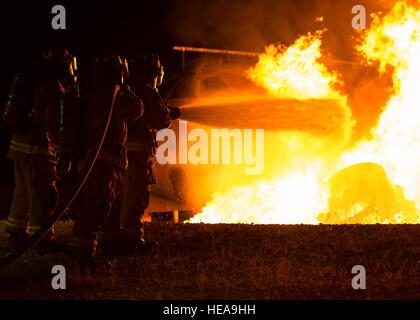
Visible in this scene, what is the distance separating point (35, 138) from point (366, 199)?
24.4 ft

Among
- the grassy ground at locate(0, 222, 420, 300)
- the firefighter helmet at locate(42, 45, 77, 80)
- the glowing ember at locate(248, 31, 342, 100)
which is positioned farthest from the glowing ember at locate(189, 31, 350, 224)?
the firefighter helmet at locate(42, 45, 77, 80)

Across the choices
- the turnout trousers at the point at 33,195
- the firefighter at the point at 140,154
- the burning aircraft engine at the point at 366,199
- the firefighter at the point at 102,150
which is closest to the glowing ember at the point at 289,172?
the burning aircraft engine at the point at 366,199

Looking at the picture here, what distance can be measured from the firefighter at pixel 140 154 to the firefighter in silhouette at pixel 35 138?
2.85 ft

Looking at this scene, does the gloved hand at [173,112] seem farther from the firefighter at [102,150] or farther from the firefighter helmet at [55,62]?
the firefighter helmet at [55,62]

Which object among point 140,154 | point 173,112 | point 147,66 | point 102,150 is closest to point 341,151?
point 173,112

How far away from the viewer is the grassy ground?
5691mm

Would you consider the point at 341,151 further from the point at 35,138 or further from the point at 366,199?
the point at 35,138

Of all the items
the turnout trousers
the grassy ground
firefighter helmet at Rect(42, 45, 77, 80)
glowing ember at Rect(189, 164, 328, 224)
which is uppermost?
firefighter helmet at Rect(42, 45, 77, 80)

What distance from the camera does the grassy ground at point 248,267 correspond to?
5691 millimetres

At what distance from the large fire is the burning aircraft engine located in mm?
21

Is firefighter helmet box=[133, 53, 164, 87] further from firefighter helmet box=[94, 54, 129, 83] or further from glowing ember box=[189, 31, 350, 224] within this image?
glowing ember box=[189, 31, 350, 224]

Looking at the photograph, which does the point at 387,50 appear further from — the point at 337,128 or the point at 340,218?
the point at 340,218

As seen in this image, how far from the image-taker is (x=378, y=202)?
1245 cm
